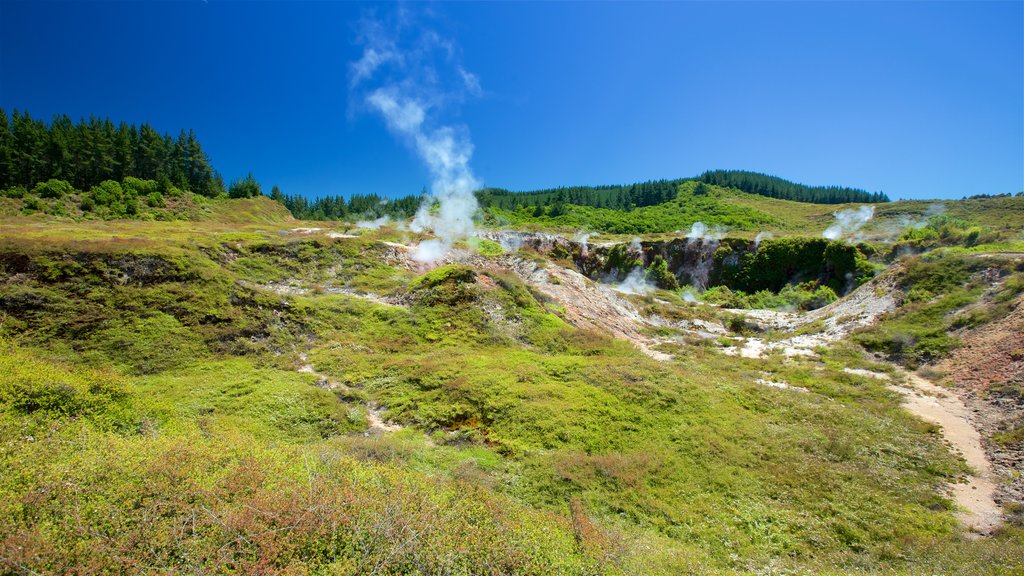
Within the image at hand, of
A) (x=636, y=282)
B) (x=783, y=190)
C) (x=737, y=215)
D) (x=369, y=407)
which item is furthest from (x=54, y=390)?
(x=783, y=190)

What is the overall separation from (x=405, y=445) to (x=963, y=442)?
17.9 m

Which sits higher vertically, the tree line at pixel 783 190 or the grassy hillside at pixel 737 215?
the tree line at pixel 783 190

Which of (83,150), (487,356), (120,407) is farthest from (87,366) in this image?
(83,150)

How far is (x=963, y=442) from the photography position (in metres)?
13.2

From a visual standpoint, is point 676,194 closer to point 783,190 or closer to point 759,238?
point 783,190

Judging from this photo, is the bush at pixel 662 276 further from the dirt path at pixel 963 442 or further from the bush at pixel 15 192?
the bush at pixel 15 192

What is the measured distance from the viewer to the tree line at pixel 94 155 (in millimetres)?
52750

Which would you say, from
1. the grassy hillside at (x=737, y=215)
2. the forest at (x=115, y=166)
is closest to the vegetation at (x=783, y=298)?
the grassy hillside at (x=737, y=215)

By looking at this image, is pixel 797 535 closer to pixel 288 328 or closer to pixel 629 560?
pixel 629 560

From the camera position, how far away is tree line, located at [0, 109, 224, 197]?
5275 cm

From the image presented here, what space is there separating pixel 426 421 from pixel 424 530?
6.67 metres

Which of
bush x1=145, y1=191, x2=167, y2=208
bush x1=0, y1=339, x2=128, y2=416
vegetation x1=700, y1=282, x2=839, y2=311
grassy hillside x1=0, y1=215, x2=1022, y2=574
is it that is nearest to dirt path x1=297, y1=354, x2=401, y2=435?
grassy hillside x1=0, y1=215, x2=1022, y2=574

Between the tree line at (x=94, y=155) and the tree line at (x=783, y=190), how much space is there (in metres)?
143

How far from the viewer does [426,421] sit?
1285 cm
